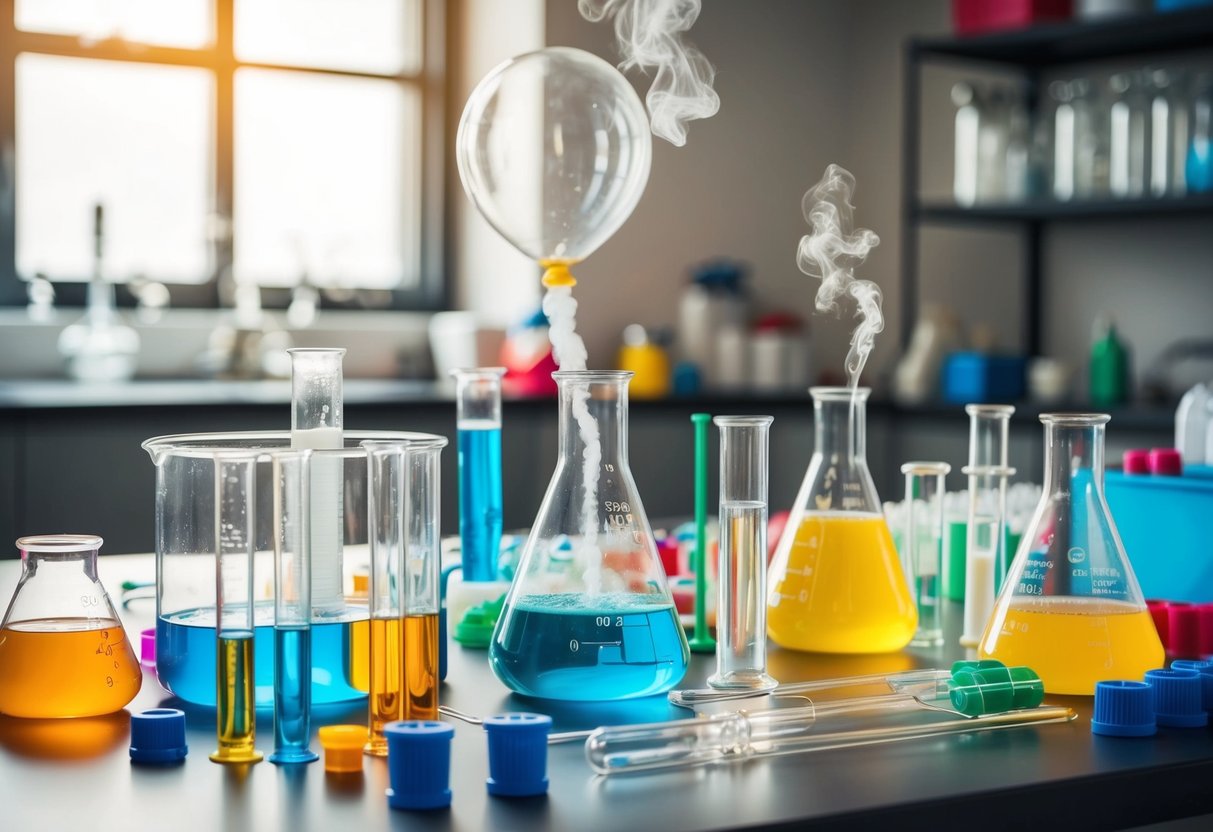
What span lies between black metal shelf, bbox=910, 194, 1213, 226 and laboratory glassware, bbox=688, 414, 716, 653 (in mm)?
2443

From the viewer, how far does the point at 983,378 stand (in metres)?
3.59

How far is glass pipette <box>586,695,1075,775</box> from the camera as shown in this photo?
79cm

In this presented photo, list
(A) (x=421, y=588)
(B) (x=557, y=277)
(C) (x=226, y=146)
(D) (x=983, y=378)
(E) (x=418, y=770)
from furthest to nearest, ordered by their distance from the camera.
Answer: (C) (x=226, y=146) < (D) (x=983, y=378) < (B) (x=557, y=277) < (A) (x=421, y=588) < (E) (x=418, y=770)

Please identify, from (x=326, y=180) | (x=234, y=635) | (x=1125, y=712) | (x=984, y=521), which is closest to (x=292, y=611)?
(x=234, y=635)

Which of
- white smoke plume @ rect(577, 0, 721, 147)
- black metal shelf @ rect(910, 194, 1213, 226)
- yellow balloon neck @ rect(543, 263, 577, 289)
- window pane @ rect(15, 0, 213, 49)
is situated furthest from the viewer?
window pane @ rect(15, 0, 213, 49)

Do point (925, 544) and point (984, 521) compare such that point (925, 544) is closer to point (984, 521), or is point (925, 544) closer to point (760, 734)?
point (984, 521)

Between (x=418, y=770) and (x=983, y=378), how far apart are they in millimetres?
3063

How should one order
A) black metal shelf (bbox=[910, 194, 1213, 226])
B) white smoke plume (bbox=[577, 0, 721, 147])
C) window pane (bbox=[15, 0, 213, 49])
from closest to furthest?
1. white smoke plume (bbox=[577, 0, 721, 147])
2. black metal shelf (bbox=[910, 194, 1213, 226])
3. window pane (bbox=[15, 0, 213, 49])

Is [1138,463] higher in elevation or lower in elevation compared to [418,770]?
higher

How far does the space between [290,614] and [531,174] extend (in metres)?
0.41

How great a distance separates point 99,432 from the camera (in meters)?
2.81

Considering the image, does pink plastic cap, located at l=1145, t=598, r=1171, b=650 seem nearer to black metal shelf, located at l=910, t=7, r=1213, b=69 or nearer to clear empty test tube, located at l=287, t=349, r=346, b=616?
clear empty test tube, located at l=287, t=349, r=346, b=616

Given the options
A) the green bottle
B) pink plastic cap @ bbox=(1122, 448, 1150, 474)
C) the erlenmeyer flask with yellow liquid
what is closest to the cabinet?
the green bottle

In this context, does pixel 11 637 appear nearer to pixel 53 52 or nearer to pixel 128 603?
pixel 128 603
